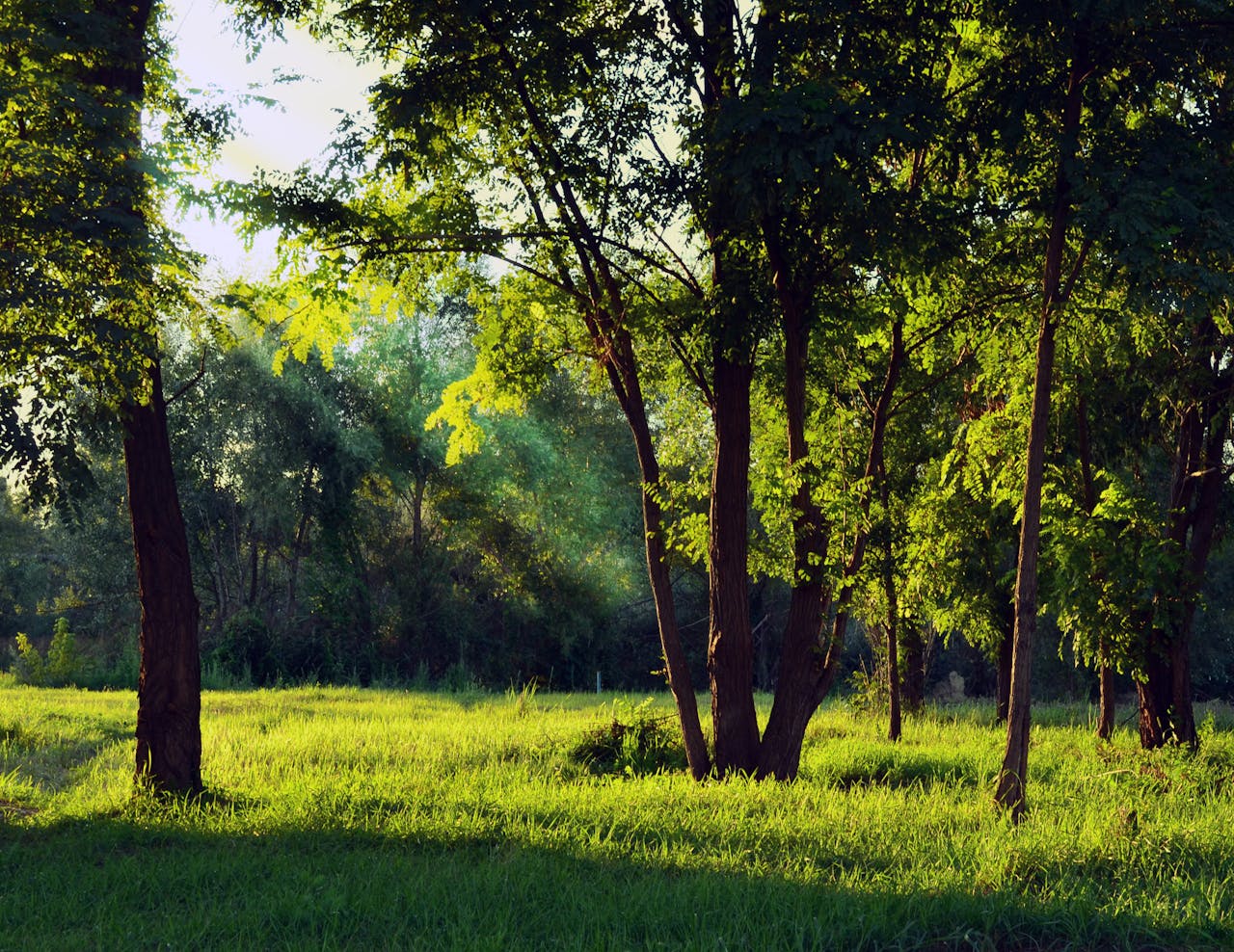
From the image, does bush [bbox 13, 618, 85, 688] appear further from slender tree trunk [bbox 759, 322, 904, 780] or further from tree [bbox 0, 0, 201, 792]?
slender tree trunk [bbox 759, 322, 904, 780]

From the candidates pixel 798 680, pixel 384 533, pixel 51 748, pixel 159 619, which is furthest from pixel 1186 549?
pixel 384 533

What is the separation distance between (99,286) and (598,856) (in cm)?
616

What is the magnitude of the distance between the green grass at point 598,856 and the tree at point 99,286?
140cm

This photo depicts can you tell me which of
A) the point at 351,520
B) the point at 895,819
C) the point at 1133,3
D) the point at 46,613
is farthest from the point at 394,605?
the point at 1133,3

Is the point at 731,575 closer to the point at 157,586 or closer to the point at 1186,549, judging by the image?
the point at 157,586

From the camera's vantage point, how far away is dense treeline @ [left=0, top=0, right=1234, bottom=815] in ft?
30.1

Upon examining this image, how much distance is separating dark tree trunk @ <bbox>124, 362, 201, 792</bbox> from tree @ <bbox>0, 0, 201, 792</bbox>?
0.01 m

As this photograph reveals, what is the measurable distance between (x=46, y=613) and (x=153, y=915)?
3692 centimetres

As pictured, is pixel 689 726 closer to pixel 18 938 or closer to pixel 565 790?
pixel 565 790

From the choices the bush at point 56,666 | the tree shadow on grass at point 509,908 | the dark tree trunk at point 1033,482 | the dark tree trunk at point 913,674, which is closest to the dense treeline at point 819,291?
the dark tree trunk at point 1033,482

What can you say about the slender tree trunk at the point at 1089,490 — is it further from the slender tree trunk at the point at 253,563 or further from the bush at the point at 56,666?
the slender tree trunk at the point at 253,563

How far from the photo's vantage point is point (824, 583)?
12.5 m

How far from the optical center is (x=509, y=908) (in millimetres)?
6711

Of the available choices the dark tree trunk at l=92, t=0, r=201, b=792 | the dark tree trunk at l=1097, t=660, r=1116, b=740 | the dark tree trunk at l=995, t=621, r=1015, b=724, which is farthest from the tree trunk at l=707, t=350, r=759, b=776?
the dark tree trunk at l=995, t=621, r=1015, b=724
